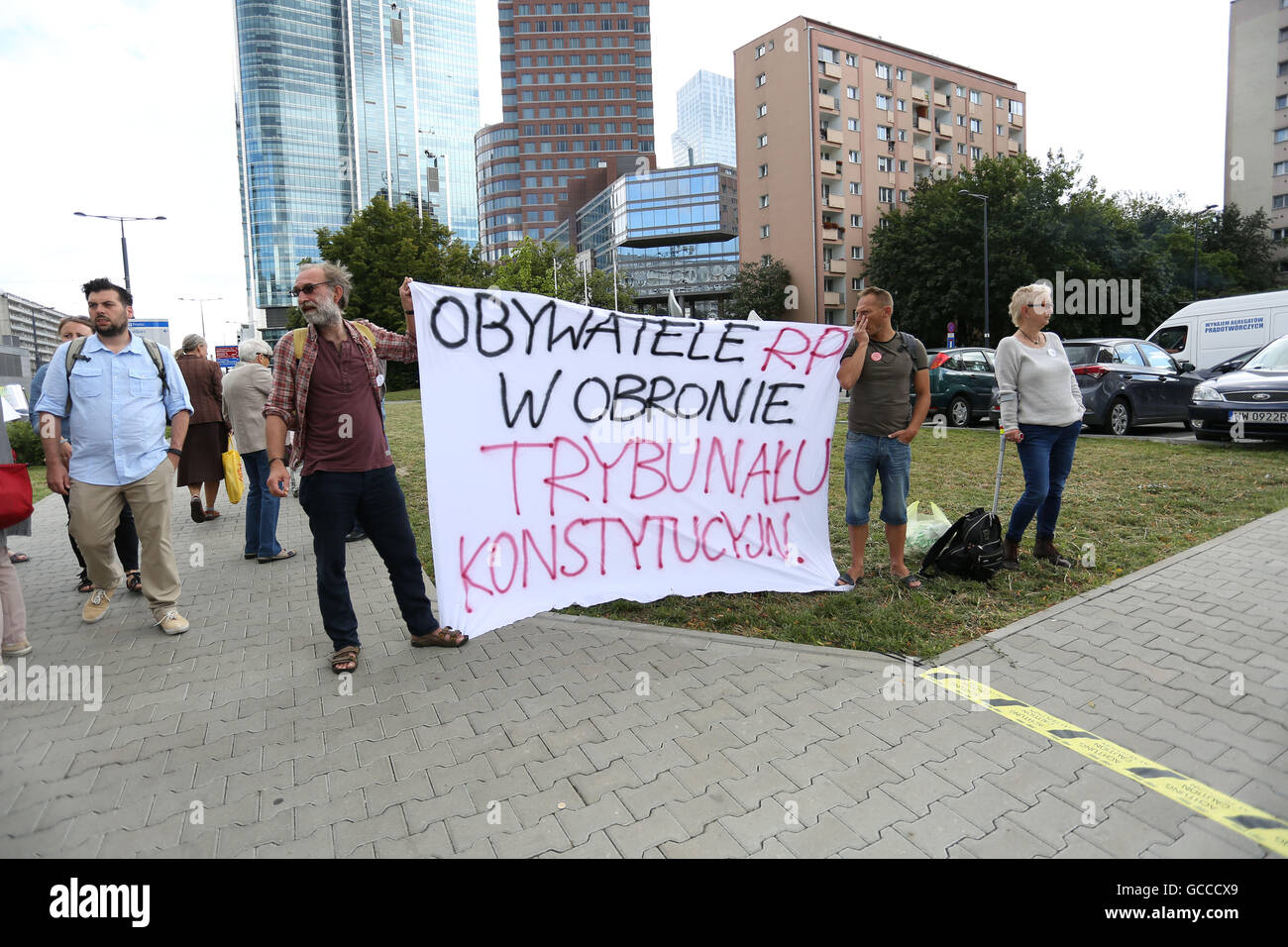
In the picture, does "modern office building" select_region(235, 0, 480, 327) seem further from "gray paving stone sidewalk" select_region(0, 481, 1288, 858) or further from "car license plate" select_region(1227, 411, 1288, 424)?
"gray paving stone sidewalk" select_region(0, 481, 1288, 858)

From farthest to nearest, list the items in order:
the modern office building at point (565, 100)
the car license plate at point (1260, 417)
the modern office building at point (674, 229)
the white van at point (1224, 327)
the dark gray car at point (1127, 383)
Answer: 1. the modern office building at point (565, 100)
2. the modern office building at point (674, 229)
3. the white van at point (1224, 327)
4. the dark gray car at point (1127, 383)
5. the car license plate at point (1260, 417)

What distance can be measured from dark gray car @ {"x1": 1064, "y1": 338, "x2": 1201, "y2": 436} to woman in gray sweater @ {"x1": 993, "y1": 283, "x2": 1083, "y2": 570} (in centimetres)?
835

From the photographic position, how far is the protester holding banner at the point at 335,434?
12.3ft

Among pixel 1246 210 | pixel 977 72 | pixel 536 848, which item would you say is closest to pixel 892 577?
pixel 536 848

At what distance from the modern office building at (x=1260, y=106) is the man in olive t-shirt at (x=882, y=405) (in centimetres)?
8184

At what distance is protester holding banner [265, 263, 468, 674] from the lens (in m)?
3.76

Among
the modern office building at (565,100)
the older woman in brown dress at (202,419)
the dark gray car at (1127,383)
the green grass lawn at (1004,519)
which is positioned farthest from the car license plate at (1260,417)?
the modern office building at (565,100)

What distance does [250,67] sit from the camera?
112 meters

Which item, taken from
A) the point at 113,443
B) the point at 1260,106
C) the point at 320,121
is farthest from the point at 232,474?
the point at 320,121

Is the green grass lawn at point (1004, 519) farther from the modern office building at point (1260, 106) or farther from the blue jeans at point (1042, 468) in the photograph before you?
the modern office building at point (1260, 106)

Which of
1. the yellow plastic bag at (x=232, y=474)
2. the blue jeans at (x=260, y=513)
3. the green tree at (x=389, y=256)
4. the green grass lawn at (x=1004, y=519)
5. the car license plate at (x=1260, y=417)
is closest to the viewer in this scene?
the green grass lawn at (x=1004, y=519)

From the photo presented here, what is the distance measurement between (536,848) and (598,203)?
115 meters

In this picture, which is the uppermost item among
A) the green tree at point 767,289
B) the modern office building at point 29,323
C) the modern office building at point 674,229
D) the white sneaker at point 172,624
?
the modern office building at point 674,229

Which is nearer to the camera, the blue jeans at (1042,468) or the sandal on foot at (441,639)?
the sandal on foot at (441,639)
